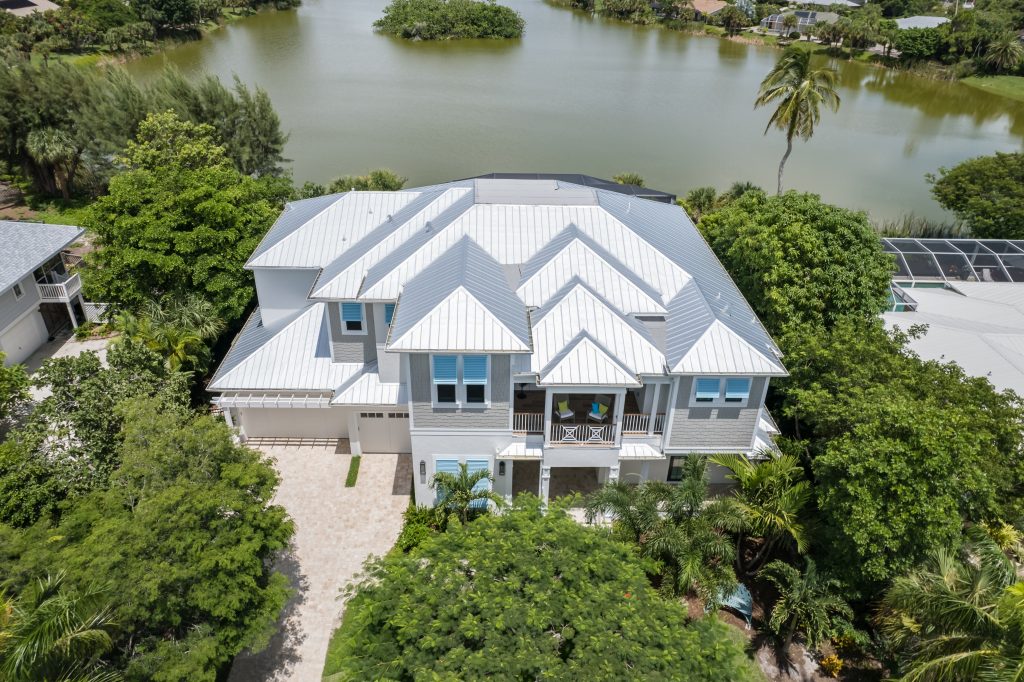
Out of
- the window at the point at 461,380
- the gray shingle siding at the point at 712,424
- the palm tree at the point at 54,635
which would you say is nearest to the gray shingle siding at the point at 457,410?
the window at the point at 461,380

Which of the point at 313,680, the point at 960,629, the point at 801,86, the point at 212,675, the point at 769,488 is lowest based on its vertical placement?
the point at 313,680

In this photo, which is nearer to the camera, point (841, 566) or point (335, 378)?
point (841, 566)

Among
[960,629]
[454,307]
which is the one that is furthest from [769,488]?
[454,307]

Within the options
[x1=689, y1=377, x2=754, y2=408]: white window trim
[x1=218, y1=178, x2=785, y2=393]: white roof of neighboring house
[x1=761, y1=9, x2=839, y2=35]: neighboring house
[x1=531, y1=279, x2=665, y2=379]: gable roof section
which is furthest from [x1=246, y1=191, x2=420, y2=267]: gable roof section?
[x1=761, y1=9, x2=839, y2=35]: neighboring house

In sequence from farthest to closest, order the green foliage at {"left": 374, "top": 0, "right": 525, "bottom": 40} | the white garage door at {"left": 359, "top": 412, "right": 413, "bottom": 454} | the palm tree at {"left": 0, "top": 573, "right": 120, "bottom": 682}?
the green foliage at {"left": 374, "top": 0, "right": 525, "bottom": 40} < the white garage door at {"left": 359, "top": 412, "right": 413, "bottom": 454} < the palm tree at {"left": 0, "top": 573, "right": 120, "bottom": 682}

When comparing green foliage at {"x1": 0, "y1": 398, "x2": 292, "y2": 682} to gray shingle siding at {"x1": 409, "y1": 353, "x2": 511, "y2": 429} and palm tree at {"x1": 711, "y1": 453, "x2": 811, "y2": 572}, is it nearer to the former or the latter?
gray shingle siding at {"x1": 409, "y1": 353, "x2": 511, "y2": 429}

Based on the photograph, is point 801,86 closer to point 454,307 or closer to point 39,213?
point 454,307
